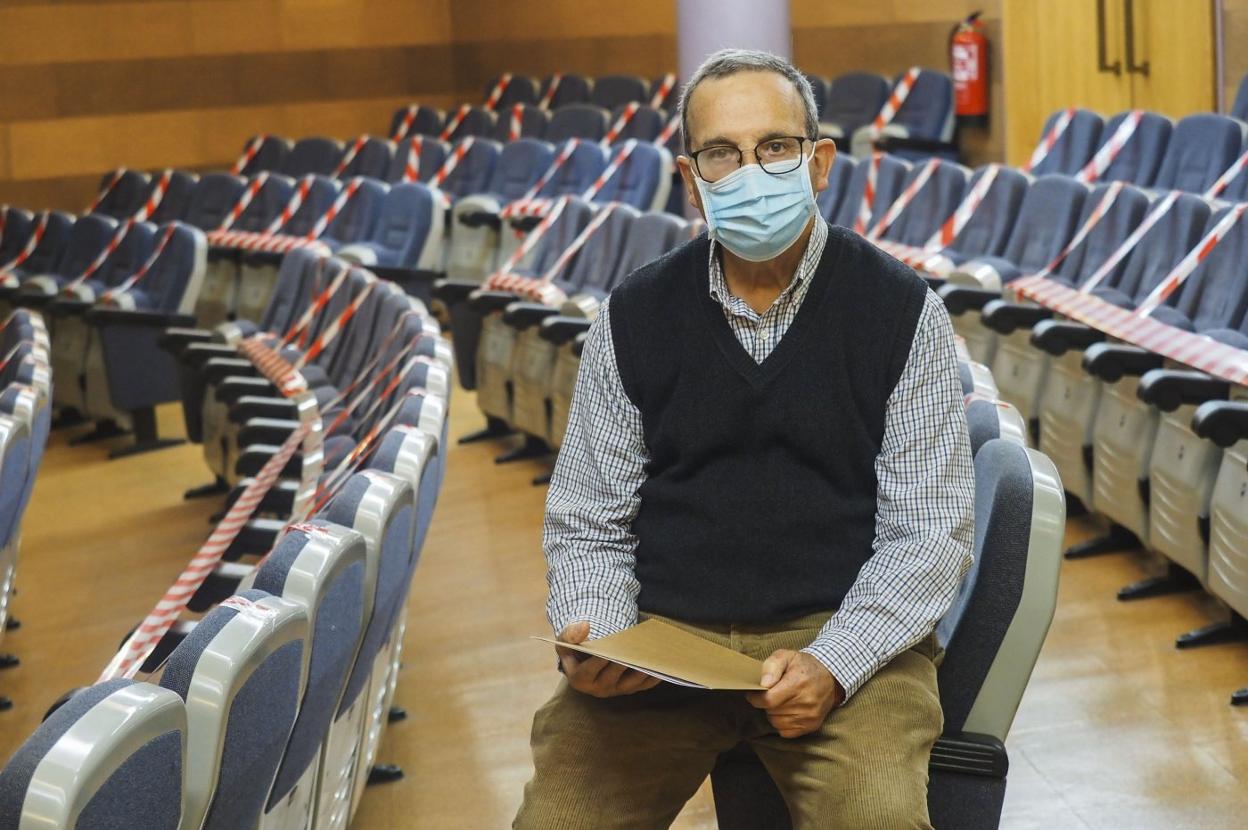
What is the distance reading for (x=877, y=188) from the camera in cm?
545

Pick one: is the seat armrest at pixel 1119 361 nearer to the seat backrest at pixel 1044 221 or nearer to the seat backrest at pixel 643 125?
the seat backrest at pixel 1044 221

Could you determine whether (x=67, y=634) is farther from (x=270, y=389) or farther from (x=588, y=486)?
(x=588, y=486)

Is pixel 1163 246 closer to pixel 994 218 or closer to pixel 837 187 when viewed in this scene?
pixel 994 218

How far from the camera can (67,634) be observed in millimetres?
3682

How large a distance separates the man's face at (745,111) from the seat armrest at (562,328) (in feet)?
9.04

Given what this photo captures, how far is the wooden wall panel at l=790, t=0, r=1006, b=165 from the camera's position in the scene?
8.61 metres

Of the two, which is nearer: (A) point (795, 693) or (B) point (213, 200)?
(A) point (795, 693)

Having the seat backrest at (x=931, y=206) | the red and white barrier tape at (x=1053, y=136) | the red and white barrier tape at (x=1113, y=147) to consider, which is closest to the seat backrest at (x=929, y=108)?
the red and white barrier tape at (x=1053, y=136)

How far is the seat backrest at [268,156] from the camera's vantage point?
9.91 meters

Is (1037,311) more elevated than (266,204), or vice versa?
(266,204)

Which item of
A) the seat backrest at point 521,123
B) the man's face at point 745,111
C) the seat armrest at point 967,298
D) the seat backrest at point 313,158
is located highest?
the seat backrest at point 521,123

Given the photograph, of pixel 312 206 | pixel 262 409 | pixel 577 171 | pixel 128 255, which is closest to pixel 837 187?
pixel 577 171

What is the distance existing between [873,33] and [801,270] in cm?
796

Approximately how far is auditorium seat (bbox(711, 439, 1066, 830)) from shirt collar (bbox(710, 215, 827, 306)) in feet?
0.96
